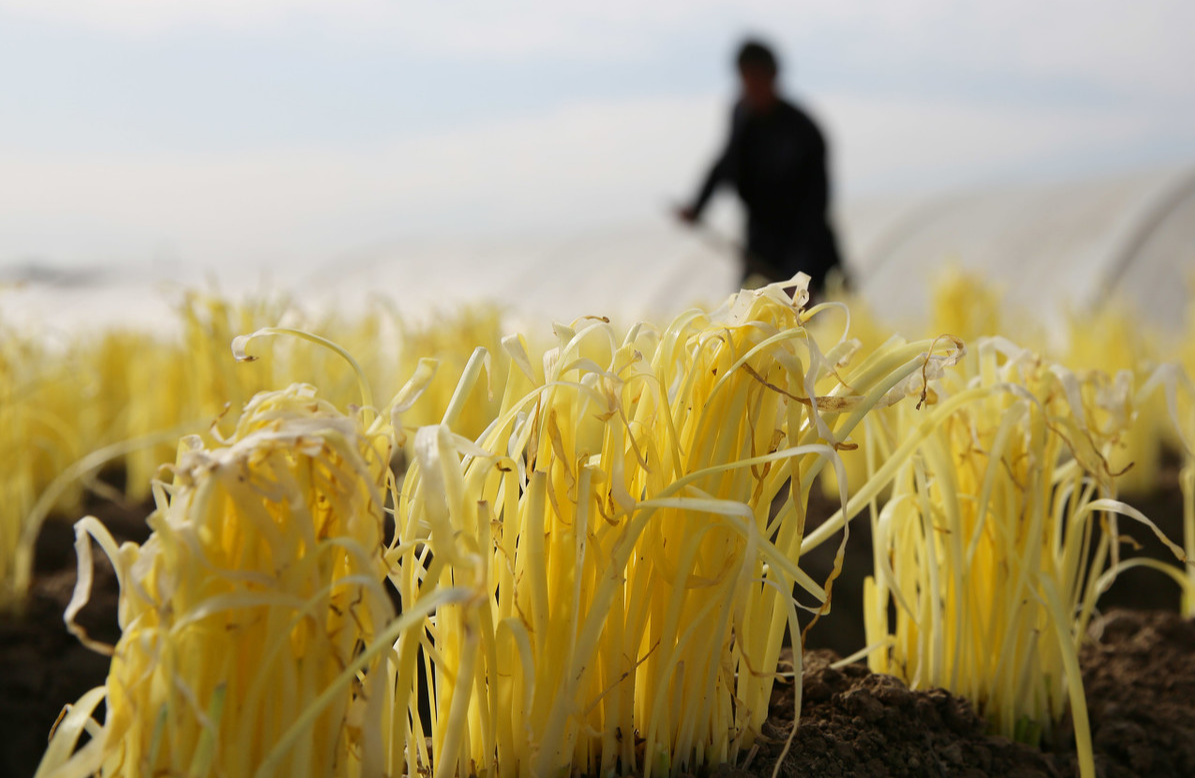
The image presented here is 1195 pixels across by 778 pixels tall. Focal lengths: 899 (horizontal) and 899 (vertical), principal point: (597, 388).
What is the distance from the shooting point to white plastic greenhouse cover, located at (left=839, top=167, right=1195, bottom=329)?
21.8ft

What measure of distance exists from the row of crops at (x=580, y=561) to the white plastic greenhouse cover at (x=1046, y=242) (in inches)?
213

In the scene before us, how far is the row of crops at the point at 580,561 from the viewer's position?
461 millimetres

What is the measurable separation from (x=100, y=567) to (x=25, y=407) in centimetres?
30

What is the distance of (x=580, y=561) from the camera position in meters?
0.56

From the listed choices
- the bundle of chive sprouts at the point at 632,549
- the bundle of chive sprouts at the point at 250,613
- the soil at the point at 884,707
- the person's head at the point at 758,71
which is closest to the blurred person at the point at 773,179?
the person's head at the point at 758,71

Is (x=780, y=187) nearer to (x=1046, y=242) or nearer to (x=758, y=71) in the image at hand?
(x=758, y=71)

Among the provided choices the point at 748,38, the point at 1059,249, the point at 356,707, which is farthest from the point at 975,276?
the point at 1059,249

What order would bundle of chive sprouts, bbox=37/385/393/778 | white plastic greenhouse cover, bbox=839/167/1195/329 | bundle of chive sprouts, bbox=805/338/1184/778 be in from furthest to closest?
1. white plastic greenhouse cover, bbox=839/167/1195/329
2. bundle of chive sprouts, bbox=805/338/1184/778
3. bundle of chive sprouts, bbox=37/385/393/778

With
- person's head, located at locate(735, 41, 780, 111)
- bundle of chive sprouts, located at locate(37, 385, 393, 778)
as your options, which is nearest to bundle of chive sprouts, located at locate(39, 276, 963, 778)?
bundle of chive sprouts, located at locate(37, 385, 393, 778)

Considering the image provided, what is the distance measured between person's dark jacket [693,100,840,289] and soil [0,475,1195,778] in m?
2.67

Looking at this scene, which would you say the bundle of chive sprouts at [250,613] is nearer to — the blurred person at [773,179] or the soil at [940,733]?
the soil at [940,733]

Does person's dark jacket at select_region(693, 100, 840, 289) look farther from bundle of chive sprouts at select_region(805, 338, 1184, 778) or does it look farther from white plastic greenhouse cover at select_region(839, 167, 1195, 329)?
bundle of chive sprouts at select_region(805, 338, 1184, 778)

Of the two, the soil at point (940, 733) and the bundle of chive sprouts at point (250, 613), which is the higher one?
the bundle of chive sprouts at point (250, 613)

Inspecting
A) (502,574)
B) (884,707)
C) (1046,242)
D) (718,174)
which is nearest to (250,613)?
(502,574)
